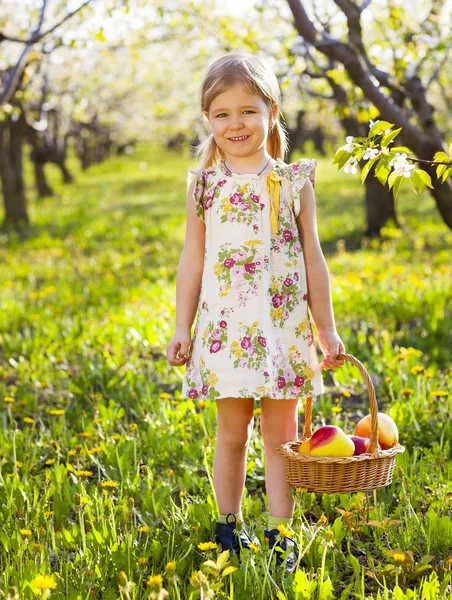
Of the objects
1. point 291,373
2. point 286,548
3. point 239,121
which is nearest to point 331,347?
point 291,373

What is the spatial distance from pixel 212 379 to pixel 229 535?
505mm

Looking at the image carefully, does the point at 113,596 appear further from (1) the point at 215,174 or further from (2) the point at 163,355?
(2) the point at 163,355

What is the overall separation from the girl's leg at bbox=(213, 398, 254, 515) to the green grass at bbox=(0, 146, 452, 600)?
0.30 ft

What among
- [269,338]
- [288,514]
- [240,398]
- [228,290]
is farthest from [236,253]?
[288,514]

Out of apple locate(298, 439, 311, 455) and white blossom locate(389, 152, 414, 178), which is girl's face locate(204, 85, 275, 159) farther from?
apple locate(298, 439, 311, 455)

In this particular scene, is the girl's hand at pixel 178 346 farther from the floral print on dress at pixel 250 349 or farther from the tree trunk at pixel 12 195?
the tree trunk at pixel 12 195

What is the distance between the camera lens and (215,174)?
257 centimetres

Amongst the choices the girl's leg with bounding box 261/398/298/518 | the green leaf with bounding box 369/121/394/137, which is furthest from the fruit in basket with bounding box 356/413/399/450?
the green leaf with bounding box 369/121/394/137

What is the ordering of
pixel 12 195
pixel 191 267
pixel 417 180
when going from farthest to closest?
pixel 12 195 < pixel 191 267 < pixel 417 180

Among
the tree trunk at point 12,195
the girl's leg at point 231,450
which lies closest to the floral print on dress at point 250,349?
the girl's leg at point 231,450

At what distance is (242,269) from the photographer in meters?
2.43

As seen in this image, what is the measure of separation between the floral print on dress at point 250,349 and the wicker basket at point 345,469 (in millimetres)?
271

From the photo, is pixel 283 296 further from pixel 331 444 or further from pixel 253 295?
pixel 331 444

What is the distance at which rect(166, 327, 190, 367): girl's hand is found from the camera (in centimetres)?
253
